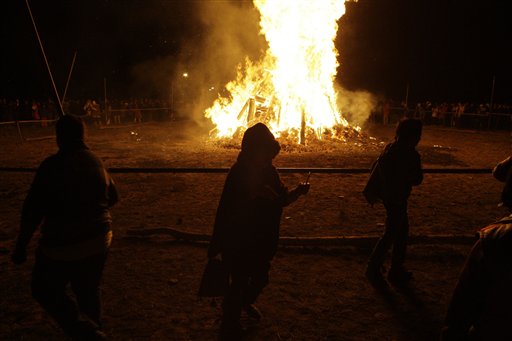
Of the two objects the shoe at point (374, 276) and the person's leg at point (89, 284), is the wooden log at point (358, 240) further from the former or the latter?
the person's leg at point (89, 284)

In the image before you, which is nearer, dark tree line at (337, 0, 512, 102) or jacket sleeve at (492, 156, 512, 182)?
jacket sleeve at (492, 156, 512, 182)

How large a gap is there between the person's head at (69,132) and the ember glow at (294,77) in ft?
42.7

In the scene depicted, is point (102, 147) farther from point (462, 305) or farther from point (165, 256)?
point (462, 305)

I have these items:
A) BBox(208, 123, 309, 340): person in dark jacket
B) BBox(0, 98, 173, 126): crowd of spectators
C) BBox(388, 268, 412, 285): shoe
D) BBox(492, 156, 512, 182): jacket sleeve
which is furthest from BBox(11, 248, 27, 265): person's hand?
BBox(0, 98, 173, 126): crowd of spectators

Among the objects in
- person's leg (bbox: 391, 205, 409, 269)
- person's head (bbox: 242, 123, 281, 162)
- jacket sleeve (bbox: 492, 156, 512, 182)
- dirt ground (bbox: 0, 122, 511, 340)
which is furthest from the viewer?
person's leg (bbox: 391, 205, 409, 269)

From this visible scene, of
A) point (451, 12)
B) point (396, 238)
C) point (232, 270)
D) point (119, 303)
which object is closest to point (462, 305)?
point (232, 270)

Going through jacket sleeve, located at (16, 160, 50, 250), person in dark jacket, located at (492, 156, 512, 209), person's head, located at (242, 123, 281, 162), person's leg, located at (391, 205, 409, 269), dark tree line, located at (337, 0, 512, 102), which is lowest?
person's leg, located at (391, 205, 409, 269)

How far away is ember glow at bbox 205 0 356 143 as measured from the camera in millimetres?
16391

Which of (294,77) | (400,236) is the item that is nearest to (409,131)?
(400,236)

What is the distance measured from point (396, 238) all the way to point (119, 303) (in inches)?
126

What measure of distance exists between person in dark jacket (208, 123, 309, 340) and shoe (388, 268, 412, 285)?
192 cm

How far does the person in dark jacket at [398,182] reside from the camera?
14.4 feet

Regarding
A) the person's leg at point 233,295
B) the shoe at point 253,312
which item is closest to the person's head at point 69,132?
the person's leg at point 233,295

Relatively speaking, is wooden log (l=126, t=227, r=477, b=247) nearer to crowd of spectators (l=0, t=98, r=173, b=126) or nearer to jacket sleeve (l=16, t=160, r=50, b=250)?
jacket sleeve (l=16, t=160, r=50, b=250)
